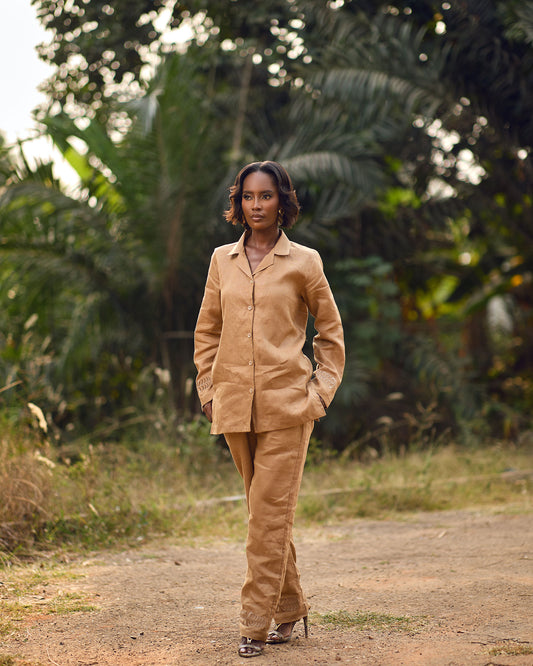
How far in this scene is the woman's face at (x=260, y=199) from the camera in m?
3.55

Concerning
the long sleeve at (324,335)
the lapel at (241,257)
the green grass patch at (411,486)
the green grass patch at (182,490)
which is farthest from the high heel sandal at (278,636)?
the green grass patch at (411,486)

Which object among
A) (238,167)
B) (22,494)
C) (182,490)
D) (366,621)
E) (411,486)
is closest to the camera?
(366,621)

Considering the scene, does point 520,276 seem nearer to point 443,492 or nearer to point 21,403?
point 443,492

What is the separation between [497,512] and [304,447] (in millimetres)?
3759

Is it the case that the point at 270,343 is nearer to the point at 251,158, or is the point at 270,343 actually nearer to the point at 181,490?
the point at 181,490

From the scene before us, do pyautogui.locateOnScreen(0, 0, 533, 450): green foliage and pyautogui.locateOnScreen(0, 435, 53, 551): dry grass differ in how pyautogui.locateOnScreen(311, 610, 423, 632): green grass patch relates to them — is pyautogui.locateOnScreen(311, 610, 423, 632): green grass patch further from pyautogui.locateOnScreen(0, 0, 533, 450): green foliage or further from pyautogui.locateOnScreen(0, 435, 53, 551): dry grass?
pyautogui.locateOnScreen(0, 0, 533, 450): green foliage

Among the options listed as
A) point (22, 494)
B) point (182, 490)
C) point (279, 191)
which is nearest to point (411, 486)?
point (182, 490)

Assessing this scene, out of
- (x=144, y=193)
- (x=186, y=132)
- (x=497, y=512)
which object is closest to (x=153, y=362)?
(x=144, y=193)

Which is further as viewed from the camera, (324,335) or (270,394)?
(324,335)

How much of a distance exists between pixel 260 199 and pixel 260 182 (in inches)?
2.9

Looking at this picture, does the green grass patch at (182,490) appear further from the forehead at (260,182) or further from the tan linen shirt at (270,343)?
the forehead at (260,182)

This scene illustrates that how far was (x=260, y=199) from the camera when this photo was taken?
356 centimetres

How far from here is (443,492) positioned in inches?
289

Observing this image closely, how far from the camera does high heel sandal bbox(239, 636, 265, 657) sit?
3379mm
